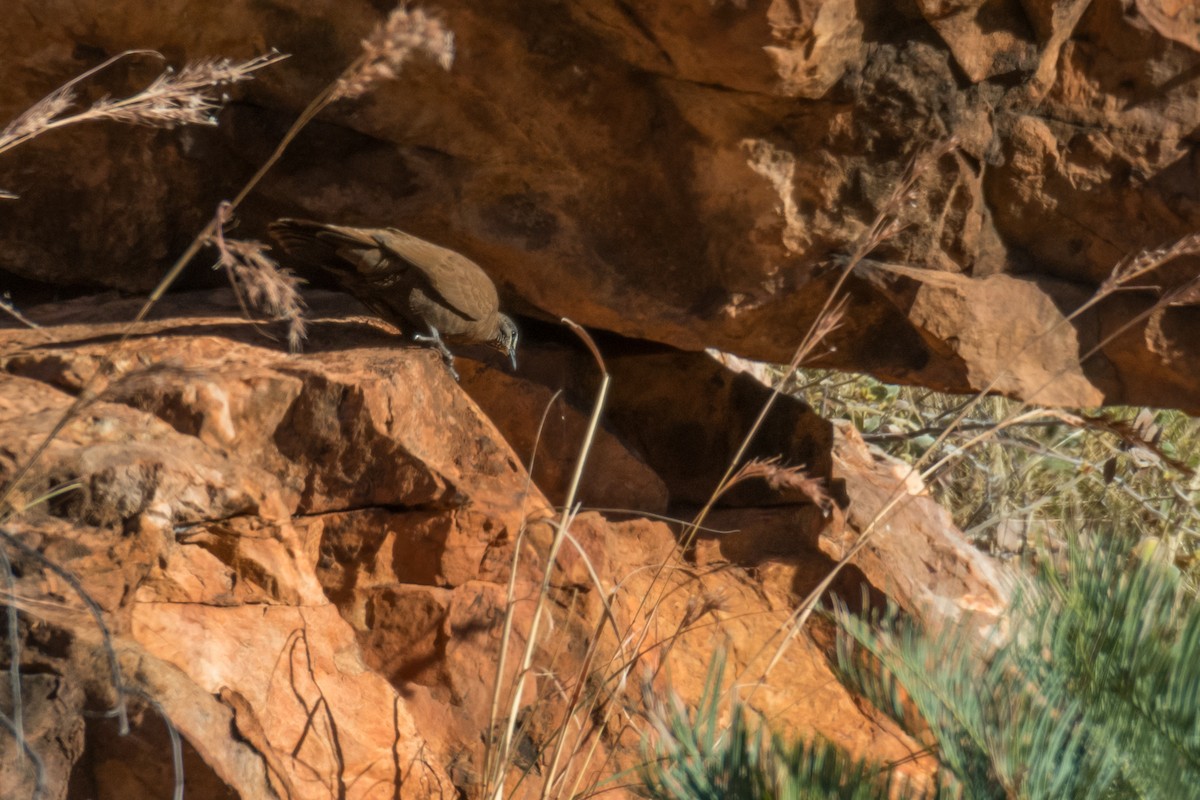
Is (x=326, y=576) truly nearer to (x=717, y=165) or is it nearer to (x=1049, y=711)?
(x=717, y=165)

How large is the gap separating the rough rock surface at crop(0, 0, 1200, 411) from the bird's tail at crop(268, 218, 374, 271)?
0.44 meters

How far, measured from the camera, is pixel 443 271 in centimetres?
364

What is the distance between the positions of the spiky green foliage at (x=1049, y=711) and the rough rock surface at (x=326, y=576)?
1.03 ft

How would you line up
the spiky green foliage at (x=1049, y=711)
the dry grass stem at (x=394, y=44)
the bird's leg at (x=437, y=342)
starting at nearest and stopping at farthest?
1. the dry grass stem at (x=394, y=44)
2. the spiky green foliage at (x=1049, y=711)
3. the bird's leg at (x=437, y=342)

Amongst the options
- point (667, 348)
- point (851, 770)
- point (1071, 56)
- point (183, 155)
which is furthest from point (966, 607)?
point (183, 155)

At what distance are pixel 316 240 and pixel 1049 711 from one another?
2559mm

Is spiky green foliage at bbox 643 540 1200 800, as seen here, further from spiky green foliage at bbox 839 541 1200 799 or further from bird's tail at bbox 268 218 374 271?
bird's tail at bbox 268 218 374 271

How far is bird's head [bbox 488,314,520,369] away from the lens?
13.1 ft

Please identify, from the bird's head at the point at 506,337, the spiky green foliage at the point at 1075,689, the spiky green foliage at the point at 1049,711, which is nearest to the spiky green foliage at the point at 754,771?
the spiky green foliage at the point at 1049,711

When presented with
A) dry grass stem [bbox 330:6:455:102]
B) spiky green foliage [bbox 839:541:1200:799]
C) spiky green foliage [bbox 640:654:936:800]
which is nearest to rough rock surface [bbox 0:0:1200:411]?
spiky green foliage [bbox 839:541:1200:799]

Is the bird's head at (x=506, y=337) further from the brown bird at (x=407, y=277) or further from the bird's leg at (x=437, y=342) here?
the bird's leg at (x=437, y=342)

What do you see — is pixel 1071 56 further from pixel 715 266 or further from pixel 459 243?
pixel 459 243

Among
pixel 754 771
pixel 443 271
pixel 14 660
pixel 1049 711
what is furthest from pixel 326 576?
pixel 1049 711

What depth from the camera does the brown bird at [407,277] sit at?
3.53 meters
